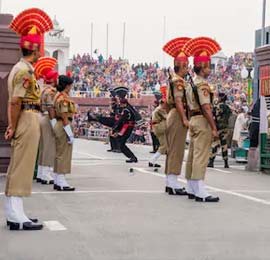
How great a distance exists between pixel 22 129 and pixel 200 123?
9.86 ft

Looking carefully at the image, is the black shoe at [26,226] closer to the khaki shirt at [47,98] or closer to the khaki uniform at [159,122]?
the khaki shirt at [47,98]

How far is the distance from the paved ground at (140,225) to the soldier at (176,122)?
314 mm

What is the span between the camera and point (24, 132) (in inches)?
243

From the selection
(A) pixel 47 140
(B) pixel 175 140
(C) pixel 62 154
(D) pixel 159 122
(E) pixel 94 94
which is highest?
(E) pixel 94 94

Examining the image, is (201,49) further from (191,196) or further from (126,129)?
(126,129)

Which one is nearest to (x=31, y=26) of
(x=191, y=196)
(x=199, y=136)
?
(x=199, y=136)

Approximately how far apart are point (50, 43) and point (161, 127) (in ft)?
180

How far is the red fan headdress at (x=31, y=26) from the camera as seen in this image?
20.6 ft

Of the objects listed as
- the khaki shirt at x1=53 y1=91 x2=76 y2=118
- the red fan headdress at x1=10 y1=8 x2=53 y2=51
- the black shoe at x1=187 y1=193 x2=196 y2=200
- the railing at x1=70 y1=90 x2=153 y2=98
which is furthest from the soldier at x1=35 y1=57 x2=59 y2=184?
the railing at x1=70 y1=90 x2=153 y2=98

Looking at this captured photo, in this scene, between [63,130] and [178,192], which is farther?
[63,130]

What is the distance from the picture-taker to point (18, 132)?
20.2ft

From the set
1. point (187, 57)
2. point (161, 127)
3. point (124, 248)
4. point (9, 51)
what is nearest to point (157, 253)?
point (124, 248)

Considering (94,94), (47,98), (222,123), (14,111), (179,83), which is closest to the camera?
(14,111)

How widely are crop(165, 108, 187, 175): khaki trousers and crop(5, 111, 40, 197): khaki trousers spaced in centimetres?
315
